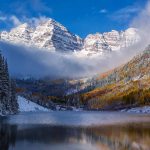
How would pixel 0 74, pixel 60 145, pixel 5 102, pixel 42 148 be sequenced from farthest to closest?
pixel 5 102 → pixel 0 74 → pixel 60 145 → pixel 42 148

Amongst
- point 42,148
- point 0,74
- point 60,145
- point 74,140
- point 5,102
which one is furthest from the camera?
point 5,102

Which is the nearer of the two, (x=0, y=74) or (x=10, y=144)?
(x=10, y=144)

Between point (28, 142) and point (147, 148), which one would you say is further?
point (28, 142)

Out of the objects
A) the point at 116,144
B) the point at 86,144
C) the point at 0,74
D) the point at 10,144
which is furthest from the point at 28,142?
the point at 0,74

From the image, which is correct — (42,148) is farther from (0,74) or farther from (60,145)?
(0,74)

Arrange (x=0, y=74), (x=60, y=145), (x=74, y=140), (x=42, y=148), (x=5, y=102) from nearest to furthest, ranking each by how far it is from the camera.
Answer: (x=42, y=148) → (x=60, y=145) → (x=74, y=140) → (x=0, y=74) → (x=5, y=102)

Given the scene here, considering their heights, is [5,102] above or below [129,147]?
above

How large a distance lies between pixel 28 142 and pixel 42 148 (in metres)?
5.04

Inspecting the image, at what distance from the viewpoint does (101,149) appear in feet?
143

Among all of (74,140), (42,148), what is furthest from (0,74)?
(42,148)

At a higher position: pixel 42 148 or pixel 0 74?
pixel 0 74

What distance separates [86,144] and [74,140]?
4242mm

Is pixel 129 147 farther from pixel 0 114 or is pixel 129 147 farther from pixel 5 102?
pixel 5 102

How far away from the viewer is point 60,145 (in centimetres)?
4578
